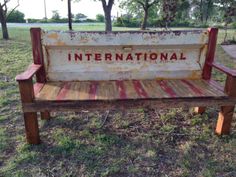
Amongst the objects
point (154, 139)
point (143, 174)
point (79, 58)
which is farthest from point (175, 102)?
point (79, 58)

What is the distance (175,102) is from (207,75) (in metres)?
0.90

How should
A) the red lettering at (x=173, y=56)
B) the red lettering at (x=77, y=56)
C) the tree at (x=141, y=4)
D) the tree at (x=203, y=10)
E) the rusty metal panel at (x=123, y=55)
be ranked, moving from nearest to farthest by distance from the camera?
the rusty metal panel at (x=123, y=55)
the red lettering at (x=77, y=56)
the red lettering at (x=173, y=56)
the tree at (x=141, y=4)
the tree at (x=203, y=10)

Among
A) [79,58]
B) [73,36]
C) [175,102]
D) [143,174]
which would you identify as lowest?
[143,174]

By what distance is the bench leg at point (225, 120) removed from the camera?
9.87 feet

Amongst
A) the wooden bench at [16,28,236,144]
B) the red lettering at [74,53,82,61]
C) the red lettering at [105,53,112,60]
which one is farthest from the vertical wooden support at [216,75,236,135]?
the red lettering at [74,53,82,61]

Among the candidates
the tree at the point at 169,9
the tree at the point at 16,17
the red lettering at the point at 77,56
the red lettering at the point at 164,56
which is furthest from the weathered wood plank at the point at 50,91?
the tree at the point at 16,17

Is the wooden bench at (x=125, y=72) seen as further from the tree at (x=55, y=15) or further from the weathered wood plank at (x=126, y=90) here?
the tree at (x=55, y=15)

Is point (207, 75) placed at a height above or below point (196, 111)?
above

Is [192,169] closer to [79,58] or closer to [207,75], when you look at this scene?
[207,75]

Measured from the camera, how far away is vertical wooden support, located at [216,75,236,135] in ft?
9.40

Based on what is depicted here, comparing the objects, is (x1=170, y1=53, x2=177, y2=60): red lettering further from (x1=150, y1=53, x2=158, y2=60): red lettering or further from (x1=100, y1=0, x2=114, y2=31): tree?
(x1=100, y1=0, x2=114, y2=31): tree

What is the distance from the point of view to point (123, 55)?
3266 millimetres

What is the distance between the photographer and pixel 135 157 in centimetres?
276

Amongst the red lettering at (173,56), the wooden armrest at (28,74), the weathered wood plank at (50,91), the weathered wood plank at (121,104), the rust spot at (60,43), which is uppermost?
the rust spot at (60,43)
